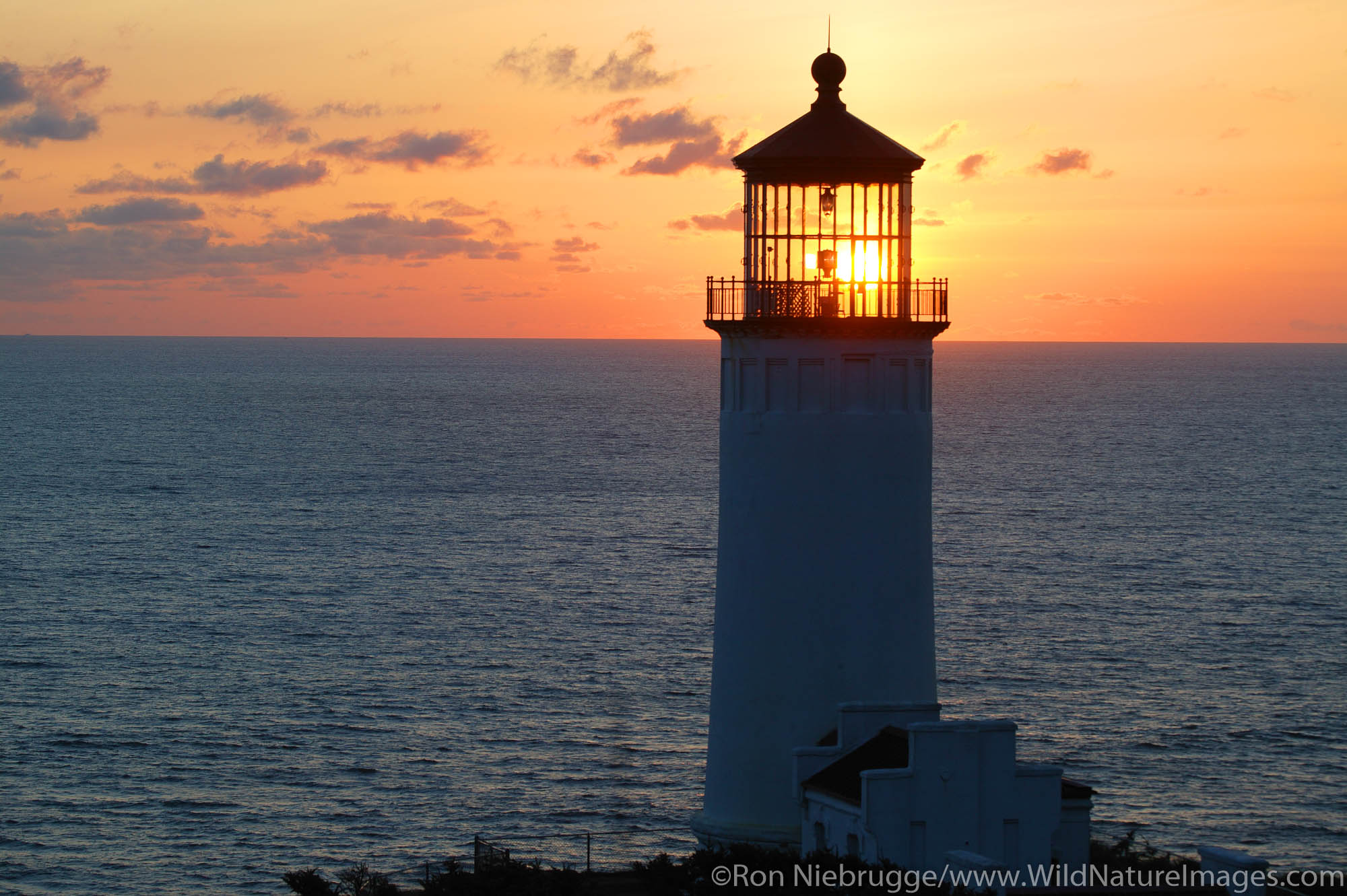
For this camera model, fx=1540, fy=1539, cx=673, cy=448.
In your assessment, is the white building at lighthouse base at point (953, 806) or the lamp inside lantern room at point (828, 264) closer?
the white building at lighthouse base at point (953, 806)

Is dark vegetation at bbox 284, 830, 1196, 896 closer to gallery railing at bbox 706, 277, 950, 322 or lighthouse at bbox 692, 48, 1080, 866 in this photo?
lighthouse at bbox 692, 48, 1080, 866

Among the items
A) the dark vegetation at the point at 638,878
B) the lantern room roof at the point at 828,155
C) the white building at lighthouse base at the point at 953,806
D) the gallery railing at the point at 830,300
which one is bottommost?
the dark vegetation at the point at 638,878

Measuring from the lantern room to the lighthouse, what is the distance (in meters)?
0.02

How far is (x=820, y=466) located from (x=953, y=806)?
4566mm

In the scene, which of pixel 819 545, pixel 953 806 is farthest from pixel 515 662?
pixel 953 806

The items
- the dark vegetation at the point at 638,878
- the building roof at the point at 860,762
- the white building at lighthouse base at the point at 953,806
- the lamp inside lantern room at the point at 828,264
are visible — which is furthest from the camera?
the lamp inside lantern room at the point at 828,264

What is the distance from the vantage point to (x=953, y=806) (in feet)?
57.9

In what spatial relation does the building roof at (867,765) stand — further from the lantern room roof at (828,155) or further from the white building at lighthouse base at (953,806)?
the lantern room roof at (828,155)

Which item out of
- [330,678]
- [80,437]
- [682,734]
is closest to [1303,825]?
[682,734]

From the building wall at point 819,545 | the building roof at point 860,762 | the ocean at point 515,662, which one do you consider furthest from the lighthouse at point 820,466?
the ocean at point 515,662

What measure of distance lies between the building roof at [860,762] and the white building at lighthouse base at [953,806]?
0.02 metres

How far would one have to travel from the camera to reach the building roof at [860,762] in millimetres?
18375

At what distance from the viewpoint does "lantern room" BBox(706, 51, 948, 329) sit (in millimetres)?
19906

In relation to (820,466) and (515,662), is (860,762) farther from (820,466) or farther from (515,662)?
(515,662)
